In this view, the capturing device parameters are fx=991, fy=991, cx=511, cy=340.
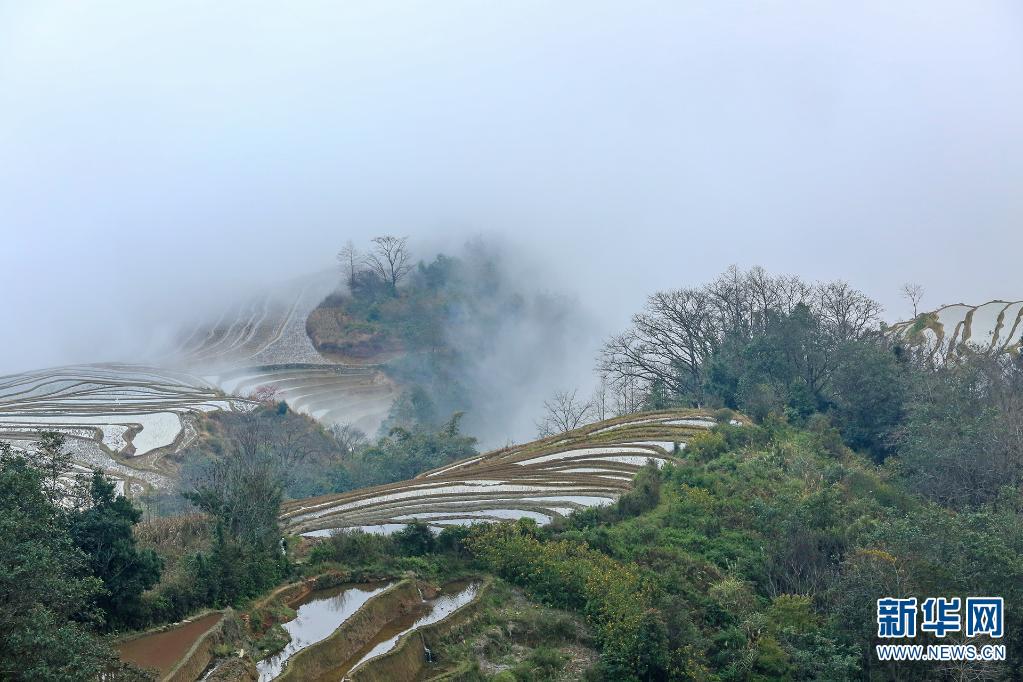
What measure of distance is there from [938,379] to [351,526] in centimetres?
2215

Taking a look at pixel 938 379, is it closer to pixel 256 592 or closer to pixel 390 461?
pixel 390 461

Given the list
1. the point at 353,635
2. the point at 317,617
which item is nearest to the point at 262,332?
the point at 317,617

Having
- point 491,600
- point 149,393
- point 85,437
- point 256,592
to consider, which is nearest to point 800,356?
point 491,600

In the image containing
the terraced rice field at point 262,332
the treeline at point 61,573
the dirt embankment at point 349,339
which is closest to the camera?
the treeline at point 61,573

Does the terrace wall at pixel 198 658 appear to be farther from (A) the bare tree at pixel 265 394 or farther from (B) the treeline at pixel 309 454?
(A) the bare tree at pixel 265 394

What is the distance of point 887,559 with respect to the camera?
18938 millimetres

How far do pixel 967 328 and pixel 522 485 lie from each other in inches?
1368

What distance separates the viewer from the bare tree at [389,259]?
3733 inches

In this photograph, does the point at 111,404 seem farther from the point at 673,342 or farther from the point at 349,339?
the point at 673,342

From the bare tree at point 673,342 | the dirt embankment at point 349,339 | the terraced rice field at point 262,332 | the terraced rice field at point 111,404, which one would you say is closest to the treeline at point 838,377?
the bare tree at point 673,342

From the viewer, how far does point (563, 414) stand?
68.5 meters

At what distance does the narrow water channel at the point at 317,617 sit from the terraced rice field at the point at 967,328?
34.3 meters

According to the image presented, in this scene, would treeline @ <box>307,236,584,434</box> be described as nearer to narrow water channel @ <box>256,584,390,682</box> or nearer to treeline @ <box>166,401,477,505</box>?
treeline @ <box>166,401,477,505</box>

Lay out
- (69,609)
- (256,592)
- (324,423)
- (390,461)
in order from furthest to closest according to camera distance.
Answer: (324,423)
(390,461)
(256,592)
(69,609)
